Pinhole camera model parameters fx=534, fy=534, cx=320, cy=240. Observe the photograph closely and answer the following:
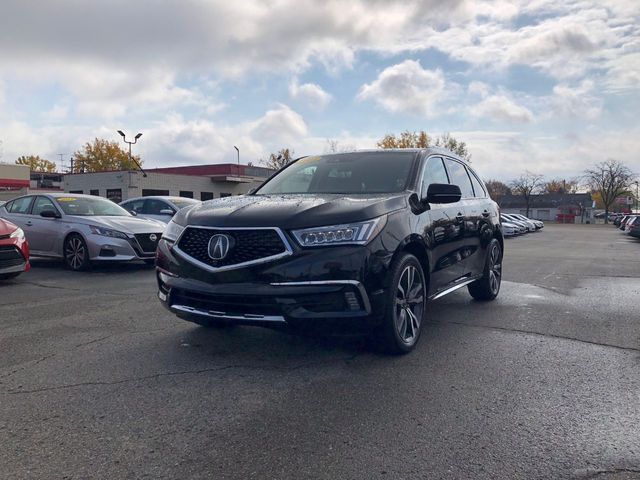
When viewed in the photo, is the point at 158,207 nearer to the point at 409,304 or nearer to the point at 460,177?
the point at 460,177

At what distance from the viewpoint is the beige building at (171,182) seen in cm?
3766

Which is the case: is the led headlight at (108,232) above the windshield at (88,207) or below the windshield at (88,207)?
below

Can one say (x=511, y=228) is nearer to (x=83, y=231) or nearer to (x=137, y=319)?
(x=83, y=231)

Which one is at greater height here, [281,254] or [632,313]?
[281,254]

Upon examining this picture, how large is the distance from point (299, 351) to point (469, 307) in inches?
113

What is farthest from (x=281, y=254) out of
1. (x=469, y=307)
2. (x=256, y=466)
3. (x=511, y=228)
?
(x=511, y=228)

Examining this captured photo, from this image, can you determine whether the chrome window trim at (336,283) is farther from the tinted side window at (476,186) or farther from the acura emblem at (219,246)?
the tinted side window at (476,186)

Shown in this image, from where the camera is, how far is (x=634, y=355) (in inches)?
175

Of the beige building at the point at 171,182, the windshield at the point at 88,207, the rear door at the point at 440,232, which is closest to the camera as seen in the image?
the rear door at the point at 440,232

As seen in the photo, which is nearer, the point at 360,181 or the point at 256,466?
the point at 256,466

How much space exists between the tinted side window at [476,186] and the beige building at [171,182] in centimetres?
3096

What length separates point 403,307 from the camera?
169 inches

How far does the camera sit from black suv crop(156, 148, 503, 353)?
3.73 meters

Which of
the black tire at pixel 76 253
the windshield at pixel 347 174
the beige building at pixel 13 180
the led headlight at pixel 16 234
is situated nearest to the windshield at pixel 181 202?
the black tire at pixel 76 253
